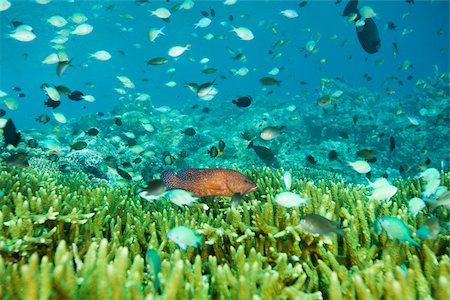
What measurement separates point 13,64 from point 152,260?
287ft

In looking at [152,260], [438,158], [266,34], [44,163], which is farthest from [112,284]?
[266,34]

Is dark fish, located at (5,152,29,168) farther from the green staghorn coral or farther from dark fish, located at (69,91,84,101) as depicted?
dark fish, located at (69,91,84,101)

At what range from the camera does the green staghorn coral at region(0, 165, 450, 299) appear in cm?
195

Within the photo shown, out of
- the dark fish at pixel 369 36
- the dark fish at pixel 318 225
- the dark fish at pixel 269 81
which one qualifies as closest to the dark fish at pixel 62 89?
the dark fish at pixel 269 81

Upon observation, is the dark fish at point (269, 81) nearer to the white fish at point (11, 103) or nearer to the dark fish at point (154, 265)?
the dark fish at point (154, 265)

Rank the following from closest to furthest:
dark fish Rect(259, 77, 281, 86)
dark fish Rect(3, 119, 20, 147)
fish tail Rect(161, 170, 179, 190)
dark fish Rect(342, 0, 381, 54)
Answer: fish tail Rect(161, 170, 179, 190), dark fish Rect(3, 119, 20, 147), dark fish Rect(342, 0, 381, 54), dark fish Rect(259, 77, 281, 86)

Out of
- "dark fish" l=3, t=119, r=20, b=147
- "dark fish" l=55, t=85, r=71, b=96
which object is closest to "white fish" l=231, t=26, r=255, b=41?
"dark fish" l=55, t=85, r=71, b=96

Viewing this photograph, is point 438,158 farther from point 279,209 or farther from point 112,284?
point 112,284

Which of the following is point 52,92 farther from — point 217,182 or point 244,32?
point 244,32

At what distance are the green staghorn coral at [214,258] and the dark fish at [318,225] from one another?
0.20 meters

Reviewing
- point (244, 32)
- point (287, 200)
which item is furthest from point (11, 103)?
point (287, 200)

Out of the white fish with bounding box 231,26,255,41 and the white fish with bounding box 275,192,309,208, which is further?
the white fish with bounding box 231,26,255,41

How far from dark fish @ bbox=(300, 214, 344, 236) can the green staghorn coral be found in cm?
20

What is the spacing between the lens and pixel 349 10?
680 cm
